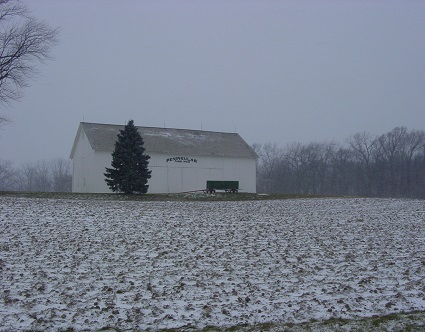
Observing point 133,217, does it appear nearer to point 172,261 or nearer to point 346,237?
point 172,261

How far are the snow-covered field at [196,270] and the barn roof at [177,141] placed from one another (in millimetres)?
24981

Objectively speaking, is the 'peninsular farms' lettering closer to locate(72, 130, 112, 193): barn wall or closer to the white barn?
the white barn

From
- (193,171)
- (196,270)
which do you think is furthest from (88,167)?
(196,270)

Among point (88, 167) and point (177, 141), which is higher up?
point (177, 141)

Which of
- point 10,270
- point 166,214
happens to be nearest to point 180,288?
point 10,270

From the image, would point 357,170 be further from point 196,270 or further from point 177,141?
point 196,270

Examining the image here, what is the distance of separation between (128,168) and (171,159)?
10.0 metres

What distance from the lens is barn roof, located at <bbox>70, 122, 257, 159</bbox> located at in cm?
4112

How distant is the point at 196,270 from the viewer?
10.0m

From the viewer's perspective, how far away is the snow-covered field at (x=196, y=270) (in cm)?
760

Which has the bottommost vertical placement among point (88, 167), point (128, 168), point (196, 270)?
point (196, 270)

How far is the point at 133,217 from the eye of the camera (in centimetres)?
1680

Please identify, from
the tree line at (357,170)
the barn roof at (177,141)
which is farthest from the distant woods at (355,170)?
the barn roof at (177,141)

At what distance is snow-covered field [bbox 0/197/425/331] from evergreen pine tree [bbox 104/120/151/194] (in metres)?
15.3
